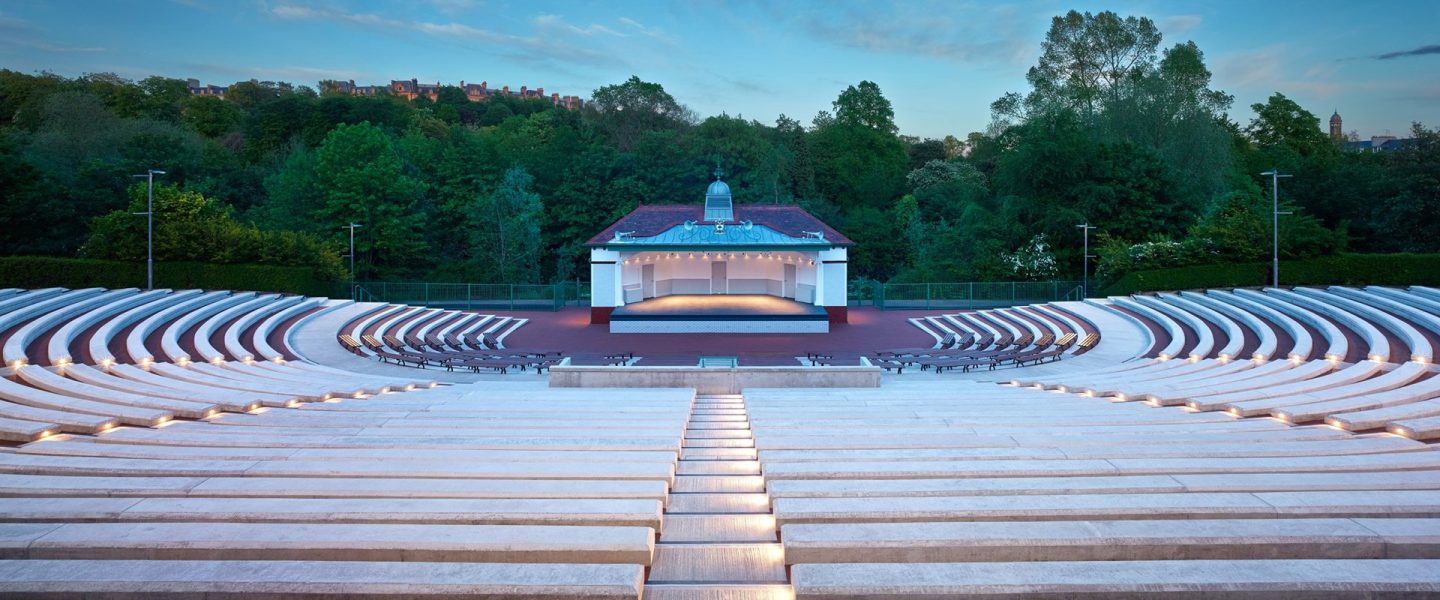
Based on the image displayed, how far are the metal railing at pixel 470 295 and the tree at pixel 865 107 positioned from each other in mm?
35813

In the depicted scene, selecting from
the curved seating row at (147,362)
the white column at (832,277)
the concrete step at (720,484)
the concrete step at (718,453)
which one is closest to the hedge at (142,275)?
the curved seating row at (147,362)

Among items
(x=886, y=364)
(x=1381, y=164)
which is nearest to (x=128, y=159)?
(x=886, y=364)

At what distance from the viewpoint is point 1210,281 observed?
31.0m

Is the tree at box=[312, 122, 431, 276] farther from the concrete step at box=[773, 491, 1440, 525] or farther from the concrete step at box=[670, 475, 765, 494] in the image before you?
the concrete step at box=[773, 491, 1440, 525]

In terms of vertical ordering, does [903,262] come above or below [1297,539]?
above

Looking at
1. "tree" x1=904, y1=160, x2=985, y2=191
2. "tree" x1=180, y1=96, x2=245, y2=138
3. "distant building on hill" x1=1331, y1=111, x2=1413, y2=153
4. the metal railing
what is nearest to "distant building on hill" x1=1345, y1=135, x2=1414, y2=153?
"distant building on hill" x1=1331, y1=111, x2=1413, y2=153

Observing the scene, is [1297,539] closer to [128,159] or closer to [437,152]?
[128,159]

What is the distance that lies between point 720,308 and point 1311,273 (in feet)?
71.8

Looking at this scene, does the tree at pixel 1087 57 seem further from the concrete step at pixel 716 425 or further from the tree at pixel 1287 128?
the concrete step at pixel 716 425

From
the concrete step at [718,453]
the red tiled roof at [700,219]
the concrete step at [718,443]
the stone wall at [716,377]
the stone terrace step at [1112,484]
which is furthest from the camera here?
the red tiled roof at [700,219]

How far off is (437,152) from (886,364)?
44.3 metres

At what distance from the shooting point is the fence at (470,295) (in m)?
41.2

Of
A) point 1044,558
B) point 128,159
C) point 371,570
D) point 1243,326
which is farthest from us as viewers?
point 128,159

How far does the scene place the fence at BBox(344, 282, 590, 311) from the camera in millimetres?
41219
